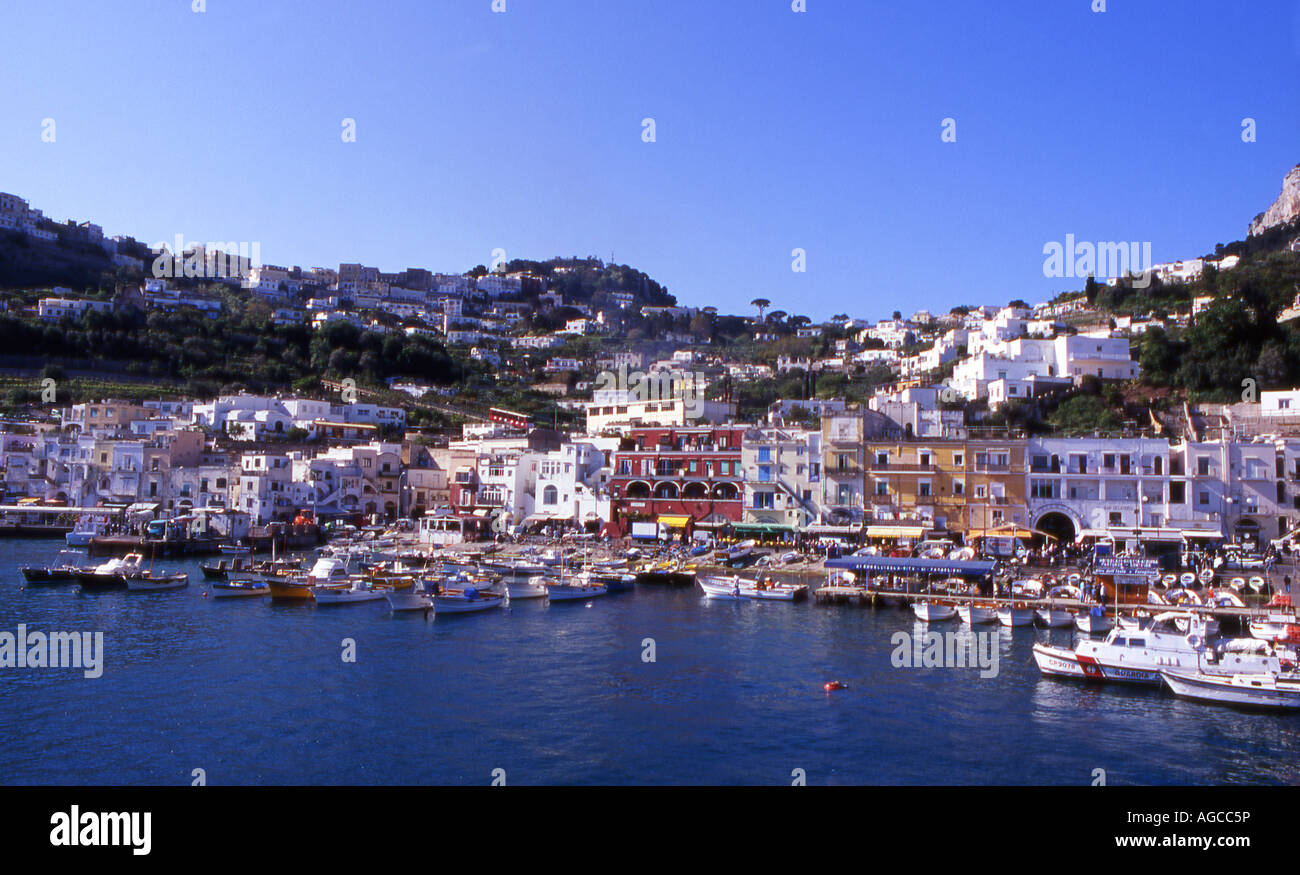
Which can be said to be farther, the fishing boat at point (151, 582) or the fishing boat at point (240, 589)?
the fishing boat at point (151, 582)

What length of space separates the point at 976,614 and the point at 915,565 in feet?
13.7

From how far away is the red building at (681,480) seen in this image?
43.4m

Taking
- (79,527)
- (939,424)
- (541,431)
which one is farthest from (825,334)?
(79,527)

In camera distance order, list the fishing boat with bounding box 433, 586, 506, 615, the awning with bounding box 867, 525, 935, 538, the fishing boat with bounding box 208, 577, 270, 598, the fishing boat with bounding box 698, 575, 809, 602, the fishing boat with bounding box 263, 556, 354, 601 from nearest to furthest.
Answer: the fishing boat with bounding box 433, 586, 506, 615, the fishing boat with bounding box 263, 556, 354, 601, the fishing boat with bounding box 698, 575, 809, 602, the fishing boat with bounding box 208, 577, 270, 598, the awning with bounding box 867, 525, 935, 538

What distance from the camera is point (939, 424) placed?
40.9 metres

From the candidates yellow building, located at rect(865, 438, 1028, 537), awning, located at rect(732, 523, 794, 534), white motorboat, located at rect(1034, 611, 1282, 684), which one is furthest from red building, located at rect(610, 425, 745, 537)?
white motorboat, located at rect(1034, 611, 1282, 684)

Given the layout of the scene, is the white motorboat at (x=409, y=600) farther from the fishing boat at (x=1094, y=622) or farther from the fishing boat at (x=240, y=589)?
the fishing boat at (x=1094, y=622)

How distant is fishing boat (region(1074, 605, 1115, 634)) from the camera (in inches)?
997

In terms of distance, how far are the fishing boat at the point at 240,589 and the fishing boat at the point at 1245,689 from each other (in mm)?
27570

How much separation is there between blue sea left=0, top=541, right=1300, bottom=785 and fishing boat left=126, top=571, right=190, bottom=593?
6731 millimetres

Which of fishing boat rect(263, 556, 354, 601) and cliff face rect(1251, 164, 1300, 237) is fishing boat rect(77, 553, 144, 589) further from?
cliff face rect(1251, 164, 1300, 237)

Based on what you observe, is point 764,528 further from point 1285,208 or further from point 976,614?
point 1285,208

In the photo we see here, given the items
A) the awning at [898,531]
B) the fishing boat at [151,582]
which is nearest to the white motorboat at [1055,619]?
the awning at [898,531]
